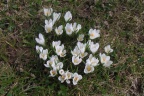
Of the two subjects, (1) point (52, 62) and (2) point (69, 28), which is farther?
(2) point (69, 28)

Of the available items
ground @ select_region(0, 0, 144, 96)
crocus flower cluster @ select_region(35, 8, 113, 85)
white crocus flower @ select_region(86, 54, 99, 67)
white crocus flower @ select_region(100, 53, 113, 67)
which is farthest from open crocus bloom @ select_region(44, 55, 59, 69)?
white crocus flower @ select_region(100, 53, 113, 67)

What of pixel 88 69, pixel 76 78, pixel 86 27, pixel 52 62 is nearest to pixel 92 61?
pixel 88 69

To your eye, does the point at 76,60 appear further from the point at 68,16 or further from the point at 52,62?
the point at 68,16

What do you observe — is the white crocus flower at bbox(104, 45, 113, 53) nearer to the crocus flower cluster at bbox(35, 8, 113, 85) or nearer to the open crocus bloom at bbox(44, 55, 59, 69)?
the crocus flower cluster at bbox(35, 8, 113, 85)

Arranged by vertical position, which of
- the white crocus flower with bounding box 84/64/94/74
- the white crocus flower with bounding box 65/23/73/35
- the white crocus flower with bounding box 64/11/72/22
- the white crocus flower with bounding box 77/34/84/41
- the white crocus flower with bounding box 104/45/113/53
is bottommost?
the white crocus flower with bounding box 84/64/94/74

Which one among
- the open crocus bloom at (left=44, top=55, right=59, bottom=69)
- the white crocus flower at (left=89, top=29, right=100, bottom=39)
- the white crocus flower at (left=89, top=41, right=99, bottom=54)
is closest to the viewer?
the open crocus bloom at (left=44, top=55, right=59, bottom=69)

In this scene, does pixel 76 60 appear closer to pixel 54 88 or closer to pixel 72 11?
pixel 54 88

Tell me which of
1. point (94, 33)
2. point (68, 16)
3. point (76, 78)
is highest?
point (68, 16)
